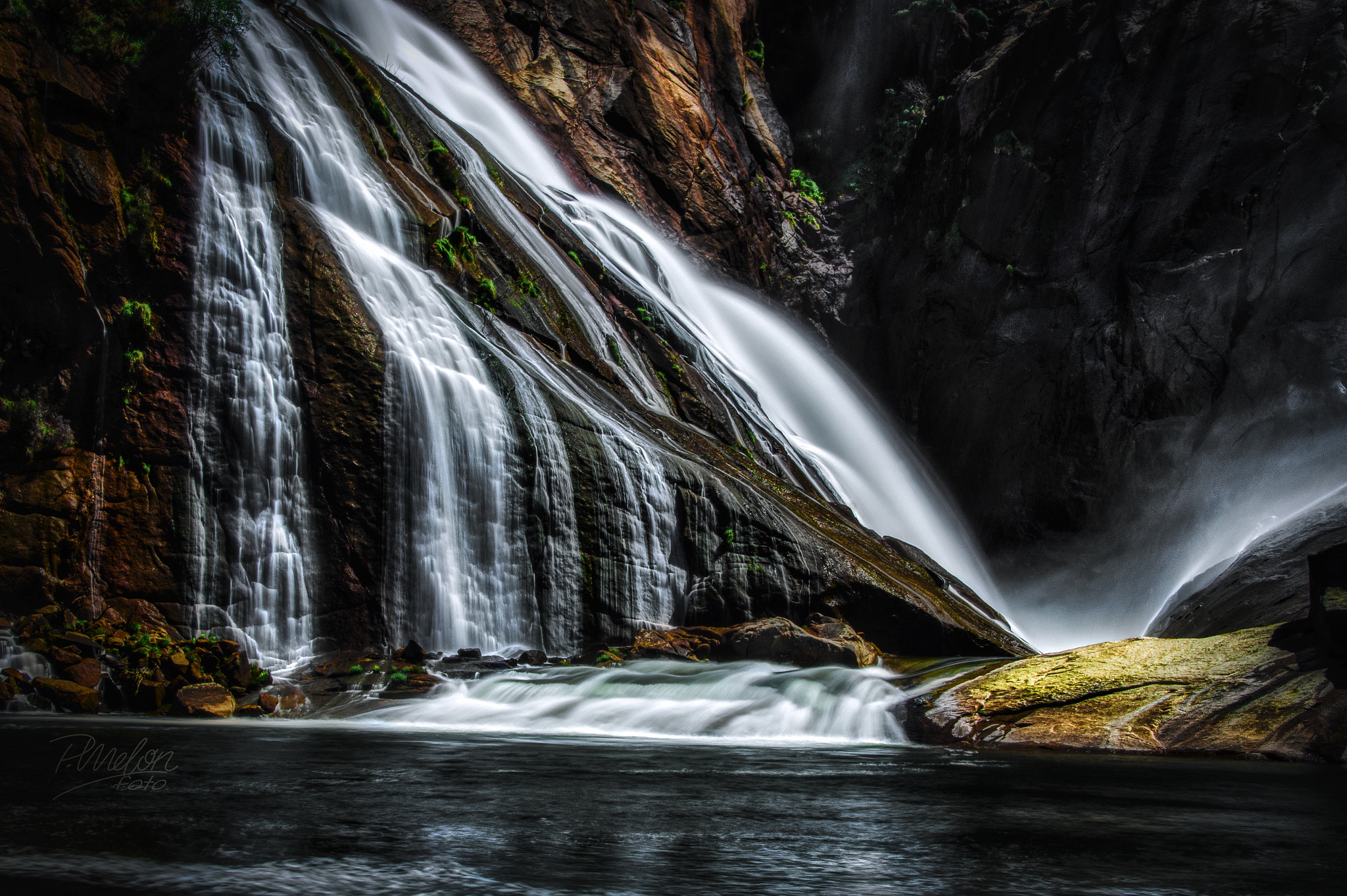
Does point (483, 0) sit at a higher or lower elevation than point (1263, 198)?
higher

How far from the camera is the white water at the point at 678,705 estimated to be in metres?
6.36

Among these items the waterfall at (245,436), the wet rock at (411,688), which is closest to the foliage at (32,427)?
the waterfall at (245,436)

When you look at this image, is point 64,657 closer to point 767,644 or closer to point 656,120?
point 767,644

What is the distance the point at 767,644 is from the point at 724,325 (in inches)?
470

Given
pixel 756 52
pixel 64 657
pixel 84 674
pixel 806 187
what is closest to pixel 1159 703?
pixel 84 674

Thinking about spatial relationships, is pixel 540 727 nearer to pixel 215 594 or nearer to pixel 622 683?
pixel 622 683

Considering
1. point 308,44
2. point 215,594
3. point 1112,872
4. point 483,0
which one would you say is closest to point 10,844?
point 1112,872

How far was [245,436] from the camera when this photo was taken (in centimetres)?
916

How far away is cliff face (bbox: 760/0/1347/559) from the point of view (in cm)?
1661

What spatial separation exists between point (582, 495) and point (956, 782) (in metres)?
6.89

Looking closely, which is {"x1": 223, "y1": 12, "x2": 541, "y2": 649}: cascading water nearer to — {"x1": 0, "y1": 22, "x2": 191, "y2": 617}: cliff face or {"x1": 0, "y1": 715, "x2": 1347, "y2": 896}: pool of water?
{"x1": 0, "y1": 22, "x2": 191, "y2": 617}: cliff face

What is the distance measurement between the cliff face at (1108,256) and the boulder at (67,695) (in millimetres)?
Result: 17959

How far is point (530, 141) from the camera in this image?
21188 millimetres

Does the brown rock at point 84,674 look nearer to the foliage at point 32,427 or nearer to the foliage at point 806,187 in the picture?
the foliage at point 32,427
